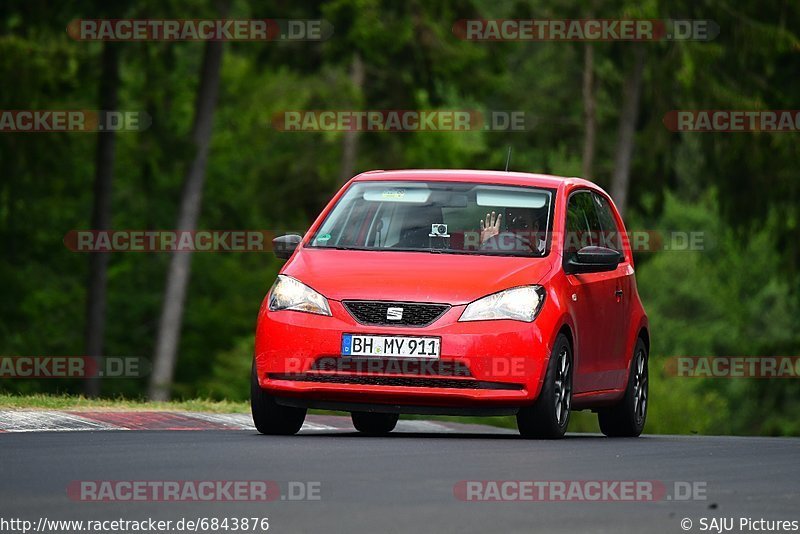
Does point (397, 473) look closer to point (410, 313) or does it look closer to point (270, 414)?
point (410, 313)

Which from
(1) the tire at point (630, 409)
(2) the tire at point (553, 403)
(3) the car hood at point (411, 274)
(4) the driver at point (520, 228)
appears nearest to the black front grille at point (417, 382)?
(2) the tire at point (553, 403)

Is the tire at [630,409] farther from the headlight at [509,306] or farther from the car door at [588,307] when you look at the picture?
the headlight at [509,306]

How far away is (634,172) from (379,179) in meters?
28.9

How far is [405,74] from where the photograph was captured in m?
41.3

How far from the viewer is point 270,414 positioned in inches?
542

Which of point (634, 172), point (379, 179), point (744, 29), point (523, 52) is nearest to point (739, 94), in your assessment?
point (744, 29)

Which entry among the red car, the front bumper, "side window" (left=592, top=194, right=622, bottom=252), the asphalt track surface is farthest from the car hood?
"side window" (left=592, top=194, right=622, bottom=252)

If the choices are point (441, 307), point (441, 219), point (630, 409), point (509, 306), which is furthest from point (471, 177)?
point (630, 409)

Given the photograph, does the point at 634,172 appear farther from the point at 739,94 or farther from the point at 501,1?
the point at 501,1

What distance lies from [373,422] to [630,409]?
2.06 m

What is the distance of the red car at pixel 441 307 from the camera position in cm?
1305

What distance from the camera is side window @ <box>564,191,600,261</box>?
14.4 m

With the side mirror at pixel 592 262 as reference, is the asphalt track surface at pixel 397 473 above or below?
below

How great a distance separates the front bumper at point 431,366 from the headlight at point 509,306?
5cm
